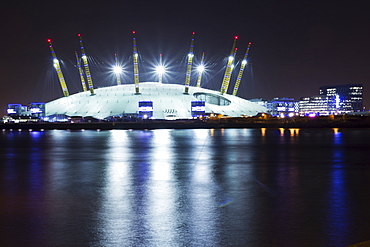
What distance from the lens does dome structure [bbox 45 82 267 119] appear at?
101938mm

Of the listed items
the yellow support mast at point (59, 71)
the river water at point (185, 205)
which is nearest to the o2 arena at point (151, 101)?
the yellow support mast at point (59, 71)

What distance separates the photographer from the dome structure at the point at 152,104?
102 metres

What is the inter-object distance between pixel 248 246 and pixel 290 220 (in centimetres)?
182

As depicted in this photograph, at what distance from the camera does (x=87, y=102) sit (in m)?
113

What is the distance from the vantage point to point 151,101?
10162 centimetres

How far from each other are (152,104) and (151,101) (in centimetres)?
80

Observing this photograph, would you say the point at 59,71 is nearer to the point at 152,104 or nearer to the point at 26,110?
the point at 26,110

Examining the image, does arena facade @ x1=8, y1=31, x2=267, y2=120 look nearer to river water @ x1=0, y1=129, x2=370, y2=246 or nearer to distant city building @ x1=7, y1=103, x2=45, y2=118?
distant city building @ x1=7, y1=103, x2=45, y2=118

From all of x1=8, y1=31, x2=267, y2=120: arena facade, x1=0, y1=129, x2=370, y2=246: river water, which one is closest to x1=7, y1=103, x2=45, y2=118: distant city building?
x1=8, y1=31, x2=267, y2=120: arena facade

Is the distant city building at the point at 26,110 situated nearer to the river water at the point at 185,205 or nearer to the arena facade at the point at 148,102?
the arena facade at the point at 148,102

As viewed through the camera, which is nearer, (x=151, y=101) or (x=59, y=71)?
(x=151, y=101)

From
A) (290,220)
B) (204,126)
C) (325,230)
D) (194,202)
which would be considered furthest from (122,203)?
(204,126)

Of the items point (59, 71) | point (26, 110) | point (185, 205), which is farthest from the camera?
point (26, 110)

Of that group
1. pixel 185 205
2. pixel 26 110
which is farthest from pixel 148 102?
pixel 185 205
